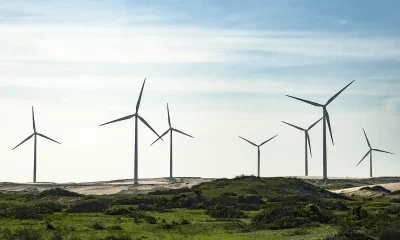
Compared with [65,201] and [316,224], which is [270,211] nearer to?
[316,224]

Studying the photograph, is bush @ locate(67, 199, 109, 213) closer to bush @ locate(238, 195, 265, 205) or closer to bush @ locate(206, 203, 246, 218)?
bush @ locate(206, 203, 246, 218)

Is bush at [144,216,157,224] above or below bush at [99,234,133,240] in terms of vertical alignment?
above

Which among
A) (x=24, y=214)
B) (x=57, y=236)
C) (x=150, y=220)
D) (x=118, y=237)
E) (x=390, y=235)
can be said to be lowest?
(x=118, y=237)

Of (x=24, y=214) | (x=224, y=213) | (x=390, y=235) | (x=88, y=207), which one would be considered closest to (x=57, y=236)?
(x=24, y=214)

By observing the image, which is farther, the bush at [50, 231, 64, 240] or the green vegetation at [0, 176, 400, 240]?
the green vegetation at [0, 176, 400, 240]

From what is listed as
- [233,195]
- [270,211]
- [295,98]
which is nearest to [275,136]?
[295,98]

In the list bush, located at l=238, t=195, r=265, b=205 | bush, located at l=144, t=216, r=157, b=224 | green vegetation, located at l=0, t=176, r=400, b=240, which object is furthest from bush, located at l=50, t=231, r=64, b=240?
bush, located at l=238, t=195, r=265, b=205

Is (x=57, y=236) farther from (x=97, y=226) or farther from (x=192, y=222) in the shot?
(x=192, y=222)

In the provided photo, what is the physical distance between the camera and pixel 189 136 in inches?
6688

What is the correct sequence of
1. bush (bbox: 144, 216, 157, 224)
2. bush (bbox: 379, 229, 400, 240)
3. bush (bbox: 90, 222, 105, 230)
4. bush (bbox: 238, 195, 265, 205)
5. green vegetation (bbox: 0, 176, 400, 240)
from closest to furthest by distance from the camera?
1. bush (bbox: 379, 229, 400, 240)
2. green vegetation (bbox: 0, 176, 400, 240)
3. bush (bbox: 90, 222, 105, 230)
4. bush (bbox: 144, 216, 157, 224)
5. bush (bbox: 238, 195, 265, 205)

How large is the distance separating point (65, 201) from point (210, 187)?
31.2 meters

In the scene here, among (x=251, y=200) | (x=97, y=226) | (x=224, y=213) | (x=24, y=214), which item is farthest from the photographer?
(x=251, y=200)

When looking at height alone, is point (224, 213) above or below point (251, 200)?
below

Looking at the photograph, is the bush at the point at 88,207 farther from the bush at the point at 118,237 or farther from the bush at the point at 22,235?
the bush at the point at 118,237
